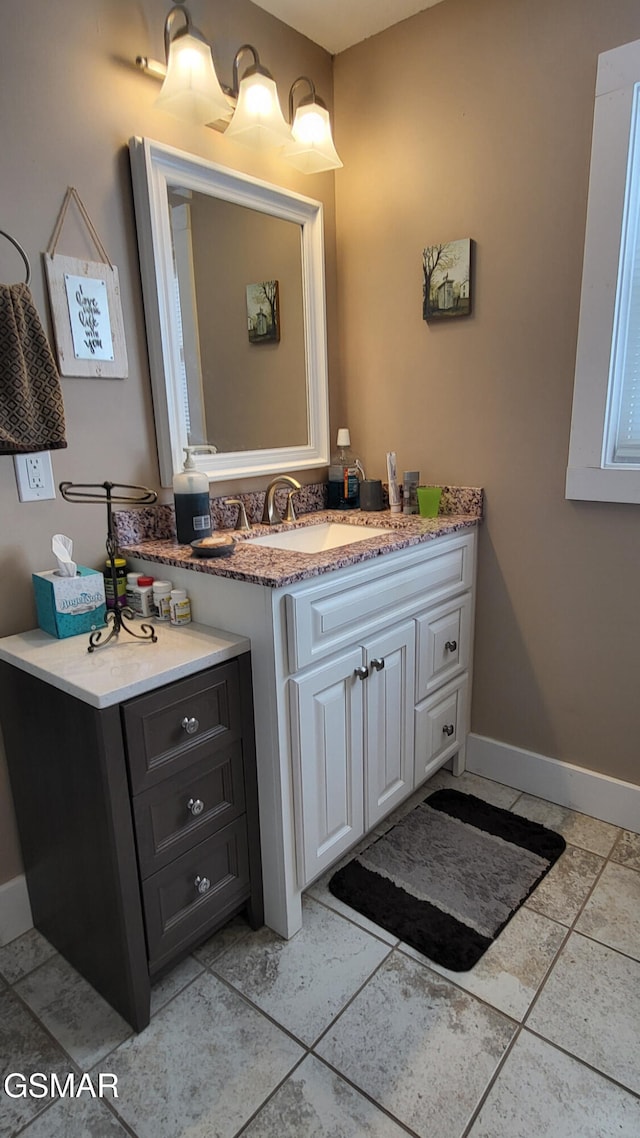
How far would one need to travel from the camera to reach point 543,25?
1589 mm

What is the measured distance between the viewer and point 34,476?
140 cm

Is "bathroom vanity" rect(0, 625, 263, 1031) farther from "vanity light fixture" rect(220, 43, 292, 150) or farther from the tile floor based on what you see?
"vanity light fixture" rect(220, 43, 292, 150)

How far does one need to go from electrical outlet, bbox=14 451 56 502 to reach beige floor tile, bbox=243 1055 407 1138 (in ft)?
4.25

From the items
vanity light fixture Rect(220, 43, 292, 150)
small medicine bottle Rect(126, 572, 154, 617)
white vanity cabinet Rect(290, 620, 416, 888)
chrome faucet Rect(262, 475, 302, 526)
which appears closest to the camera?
white vanity cabinet Rect(290, 620, 416, 888)

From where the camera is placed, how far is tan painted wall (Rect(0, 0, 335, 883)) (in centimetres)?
131

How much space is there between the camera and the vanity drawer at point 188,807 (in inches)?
46.1

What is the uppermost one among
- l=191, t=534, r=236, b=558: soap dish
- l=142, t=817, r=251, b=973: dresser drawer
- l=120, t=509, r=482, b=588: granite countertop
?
l=191, t=534, r=236, b=558: soap dish

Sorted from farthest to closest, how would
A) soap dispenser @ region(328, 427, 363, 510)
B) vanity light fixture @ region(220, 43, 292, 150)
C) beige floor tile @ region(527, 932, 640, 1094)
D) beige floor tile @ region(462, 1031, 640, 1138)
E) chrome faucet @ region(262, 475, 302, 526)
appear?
soap dispenser @ region(328, 427, 363, 510)
chrome faucet @ region(262, 475, 302, 526)
vanity light fixture @ region(220, 43, 292, 150)
beige floor tile @ region(527, 932, 640, 1094)
beige floor tile @ region(462, 1031, 640, 1138)

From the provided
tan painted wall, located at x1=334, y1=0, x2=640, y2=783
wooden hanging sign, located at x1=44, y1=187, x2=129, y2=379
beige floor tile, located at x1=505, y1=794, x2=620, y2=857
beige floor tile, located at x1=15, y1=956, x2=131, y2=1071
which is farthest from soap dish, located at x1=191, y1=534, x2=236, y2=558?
beige floor tile, located at x1=505, y1=794, x2=620, y2=857

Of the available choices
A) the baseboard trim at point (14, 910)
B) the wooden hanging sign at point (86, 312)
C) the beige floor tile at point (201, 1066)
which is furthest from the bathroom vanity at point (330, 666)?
the baseboard trim at point (14, 910)

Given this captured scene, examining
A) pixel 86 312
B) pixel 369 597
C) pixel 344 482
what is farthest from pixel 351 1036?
pixel 86 312

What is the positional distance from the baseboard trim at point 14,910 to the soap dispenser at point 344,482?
143 centimetres

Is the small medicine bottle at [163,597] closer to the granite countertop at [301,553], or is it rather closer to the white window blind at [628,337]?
the granite countertop at [301,553]

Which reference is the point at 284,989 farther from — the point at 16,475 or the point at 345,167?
the point at 345,167
